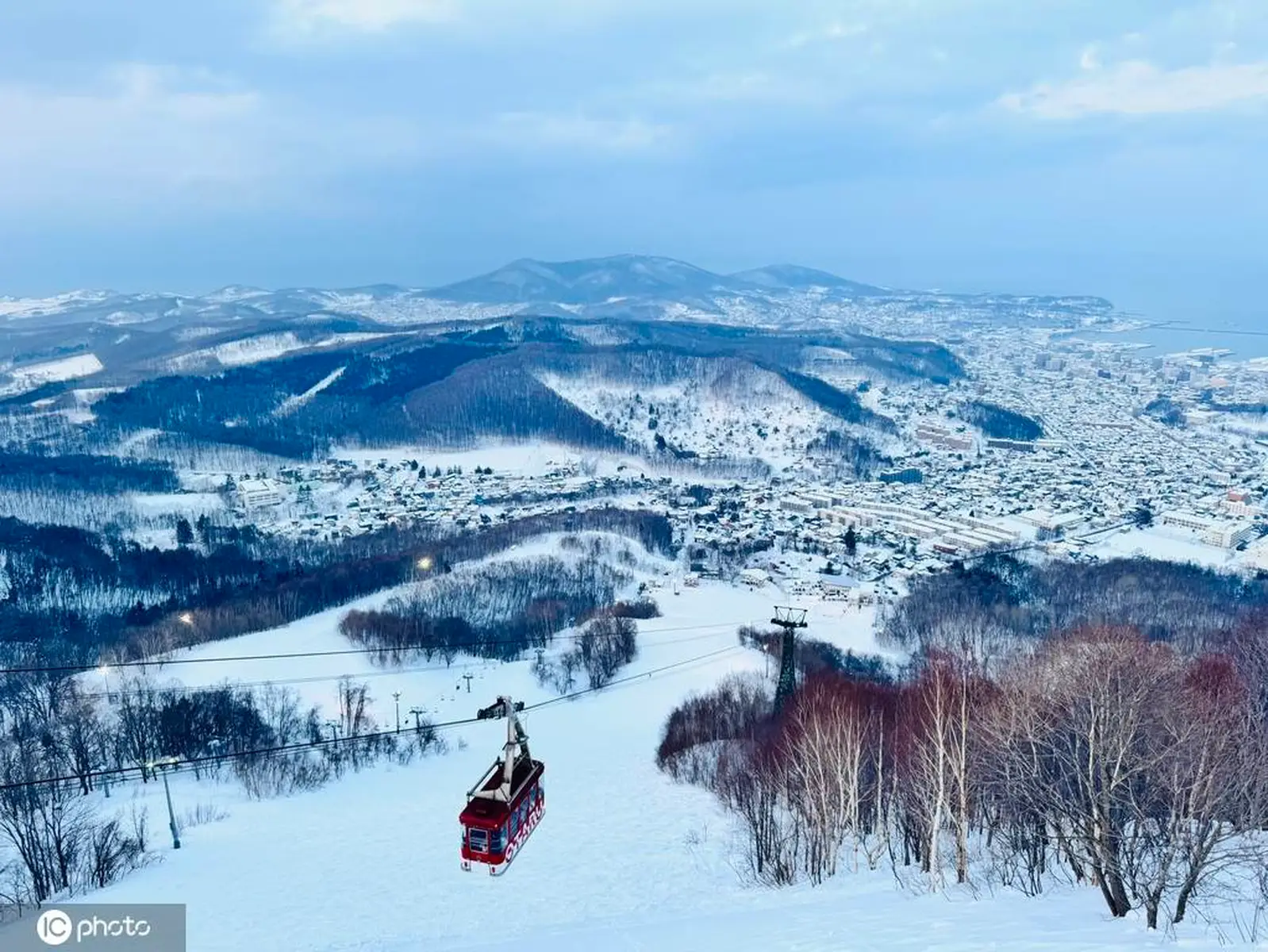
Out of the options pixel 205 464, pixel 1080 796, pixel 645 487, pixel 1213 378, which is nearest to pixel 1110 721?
pixel 1080 796

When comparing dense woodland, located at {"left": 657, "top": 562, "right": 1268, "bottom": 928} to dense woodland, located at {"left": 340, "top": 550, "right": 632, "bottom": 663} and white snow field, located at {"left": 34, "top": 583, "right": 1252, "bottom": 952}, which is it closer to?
white snow field, located at {"left": 34, "top": 583, "right": 1252, "bottom": 952}

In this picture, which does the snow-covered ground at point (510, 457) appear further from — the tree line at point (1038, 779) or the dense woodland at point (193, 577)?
the tree line at point (1038, 779)

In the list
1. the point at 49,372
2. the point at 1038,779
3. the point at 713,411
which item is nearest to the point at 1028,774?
the point at 1038,779

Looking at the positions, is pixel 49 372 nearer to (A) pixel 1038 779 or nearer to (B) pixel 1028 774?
(B) pixel 1028 774

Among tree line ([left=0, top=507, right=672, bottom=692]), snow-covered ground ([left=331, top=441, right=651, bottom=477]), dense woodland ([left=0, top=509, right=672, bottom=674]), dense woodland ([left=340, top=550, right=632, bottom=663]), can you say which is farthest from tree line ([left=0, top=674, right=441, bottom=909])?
snow-covered ground ([left=331, top=441, right=651, bottom=477])

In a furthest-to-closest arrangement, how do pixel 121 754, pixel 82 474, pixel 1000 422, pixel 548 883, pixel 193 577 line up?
pixel 1000 422, pixel 82 474, pixel 193 577, pixel 121 754, pixel 548 883

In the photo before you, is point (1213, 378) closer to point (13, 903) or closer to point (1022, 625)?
point (1022, 625)

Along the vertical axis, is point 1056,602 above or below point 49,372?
below
